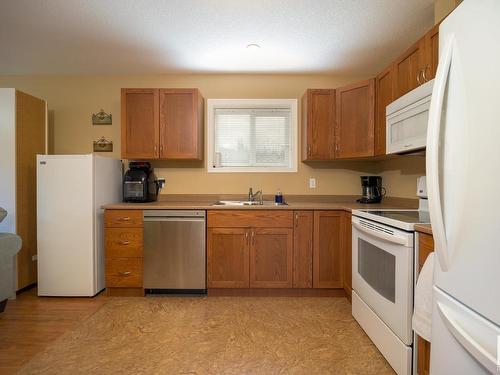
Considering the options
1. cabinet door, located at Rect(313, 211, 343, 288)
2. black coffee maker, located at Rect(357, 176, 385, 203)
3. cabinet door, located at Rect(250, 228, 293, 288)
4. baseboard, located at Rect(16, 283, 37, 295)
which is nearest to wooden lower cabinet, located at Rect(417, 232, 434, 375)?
cabinet door, located at Rect(313, 211, 343, 288)

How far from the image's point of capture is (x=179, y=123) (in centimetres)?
304

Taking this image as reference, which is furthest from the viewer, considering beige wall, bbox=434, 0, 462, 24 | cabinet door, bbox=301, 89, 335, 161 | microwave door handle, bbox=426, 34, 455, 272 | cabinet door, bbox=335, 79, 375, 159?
cabinet door, bbox=301, 89, 335, 161

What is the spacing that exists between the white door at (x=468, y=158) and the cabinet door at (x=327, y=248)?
1768 mm

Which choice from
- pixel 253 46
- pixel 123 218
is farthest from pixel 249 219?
pixel 253 46

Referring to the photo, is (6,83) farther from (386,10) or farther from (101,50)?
(386,10)

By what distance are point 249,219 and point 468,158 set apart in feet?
6.89

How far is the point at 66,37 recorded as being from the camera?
2598 millimetres

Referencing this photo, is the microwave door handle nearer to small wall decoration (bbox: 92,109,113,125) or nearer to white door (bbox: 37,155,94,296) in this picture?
white door (bbox: 37,155,94,296)

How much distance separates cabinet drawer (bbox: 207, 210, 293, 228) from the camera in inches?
109

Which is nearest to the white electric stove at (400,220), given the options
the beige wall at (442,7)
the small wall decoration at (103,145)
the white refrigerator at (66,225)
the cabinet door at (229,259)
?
the cabinet door at (229,259)

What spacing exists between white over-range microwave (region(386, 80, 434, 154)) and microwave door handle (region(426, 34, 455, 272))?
2.91ft

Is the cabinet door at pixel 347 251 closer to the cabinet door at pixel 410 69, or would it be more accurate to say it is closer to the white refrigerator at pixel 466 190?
the cabinet door at pixel 410 69

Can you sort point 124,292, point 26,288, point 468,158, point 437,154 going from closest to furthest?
point 468,158, point 437,154, point 124,292, point 26,288

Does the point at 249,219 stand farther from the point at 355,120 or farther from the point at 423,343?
the point at 423,343
